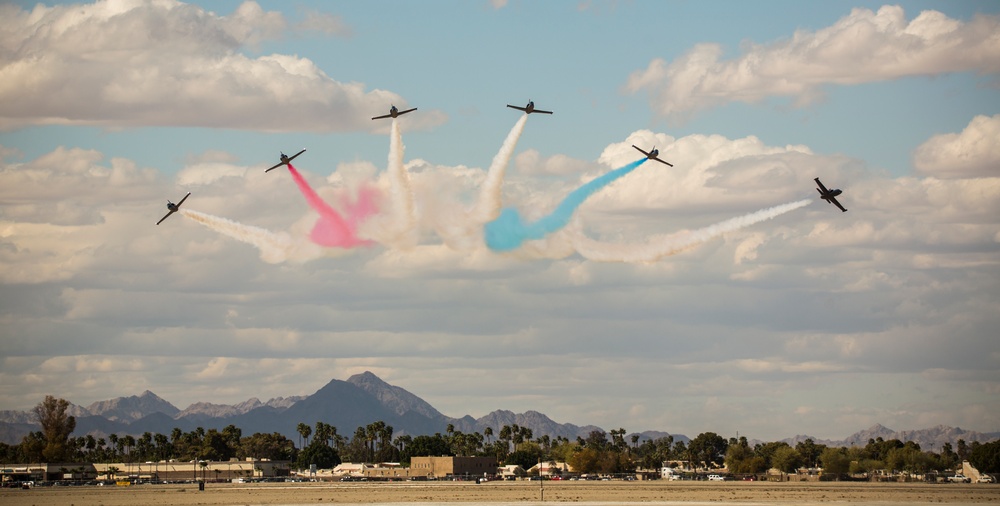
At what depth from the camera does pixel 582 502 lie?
156500 millimetres

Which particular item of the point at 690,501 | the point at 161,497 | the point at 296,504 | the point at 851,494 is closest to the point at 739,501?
the point at 690,501

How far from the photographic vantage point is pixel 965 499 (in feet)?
561

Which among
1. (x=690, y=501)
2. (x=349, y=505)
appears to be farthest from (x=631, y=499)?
(x=349, y=505)

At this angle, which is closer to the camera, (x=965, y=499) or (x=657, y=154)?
(x=657, y=154)

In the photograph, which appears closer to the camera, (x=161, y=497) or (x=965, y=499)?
(x=965, y=499)

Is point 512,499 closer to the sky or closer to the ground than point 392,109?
closer to the ground

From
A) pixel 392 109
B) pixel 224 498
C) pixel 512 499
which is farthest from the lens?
pixel 224 498

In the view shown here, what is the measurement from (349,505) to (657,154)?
60.4 m

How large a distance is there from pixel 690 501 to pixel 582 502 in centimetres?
1576

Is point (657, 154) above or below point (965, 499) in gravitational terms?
above

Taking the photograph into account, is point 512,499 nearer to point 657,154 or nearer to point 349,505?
point 349,505

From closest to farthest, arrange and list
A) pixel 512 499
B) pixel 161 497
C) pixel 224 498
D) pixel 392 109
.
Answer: pixel 392 109, pixel 512 499, pixel 224 498, pixel 161 497

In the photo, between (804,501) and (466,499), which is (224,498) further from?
(804,501)

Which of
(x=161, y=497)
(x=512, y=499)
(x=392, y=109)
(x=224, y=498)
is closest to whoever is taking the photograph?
(x=392, y=109)
